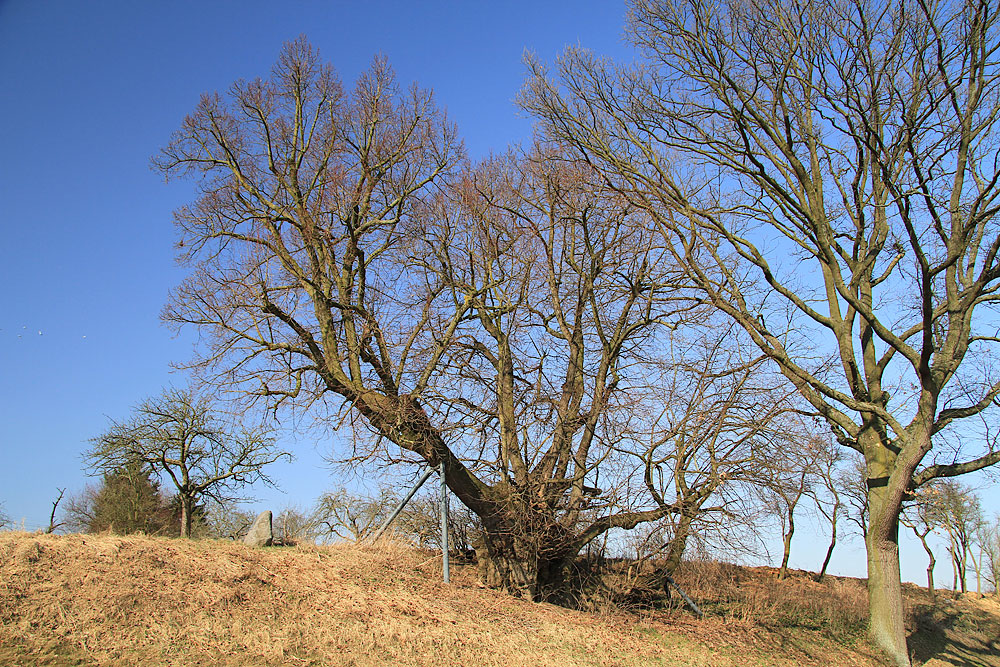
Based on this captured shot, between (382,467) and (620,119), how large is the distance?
821 centimetres

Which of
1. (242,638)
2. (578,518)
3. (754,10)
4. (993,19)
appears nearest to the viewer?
→ (242,638)

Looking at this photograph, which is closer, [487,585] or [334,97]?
[487,585]

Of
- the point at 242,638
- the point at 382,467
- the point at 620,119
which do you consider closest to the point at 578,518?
the point at 382,467

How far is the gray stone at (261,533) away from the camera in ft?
38.4

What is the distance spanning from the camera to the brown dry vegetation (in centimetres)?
725

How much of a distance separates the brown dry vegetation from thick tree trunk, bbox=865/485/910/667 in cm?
42

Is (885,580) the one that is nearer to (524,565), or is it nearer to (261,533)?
(524,565)

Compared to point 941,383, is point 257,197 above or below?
above

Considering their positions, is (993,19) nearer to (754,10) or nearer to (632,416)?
(754,10)

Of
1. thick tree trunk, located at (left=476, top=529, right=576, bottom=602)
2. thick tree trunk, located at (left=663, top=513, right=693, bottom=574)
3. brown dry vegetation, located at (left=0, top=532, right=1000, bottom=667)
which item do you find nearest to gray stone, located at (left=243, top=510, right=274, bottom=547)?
brown dry vegetation, located at (left=0, top=532, right=1000, bottom=667)

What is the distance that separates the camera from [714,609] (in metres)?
12.8

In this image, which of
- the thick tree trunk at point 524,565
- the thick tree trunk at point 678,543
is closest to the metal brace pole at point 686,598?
the thick tree trunk at point 678,543

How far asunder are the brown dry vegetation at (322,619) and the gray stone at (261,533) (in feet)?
3.23

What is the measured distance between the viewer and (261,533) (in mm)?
11820
